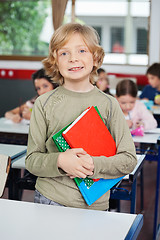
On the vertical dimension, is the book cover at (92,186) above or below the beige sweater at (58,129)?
below

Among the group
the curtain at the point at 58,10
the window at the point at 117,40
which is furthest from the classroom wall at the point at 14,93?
the curtain at the point at 58,10

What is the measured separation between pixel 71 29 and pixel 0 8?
595 cm

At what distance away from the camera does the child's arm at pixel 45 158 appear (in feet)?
4.29

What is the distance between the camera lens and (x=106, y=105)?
1448 millimetres

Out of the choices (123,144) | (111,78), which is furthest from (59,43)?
(111,78)

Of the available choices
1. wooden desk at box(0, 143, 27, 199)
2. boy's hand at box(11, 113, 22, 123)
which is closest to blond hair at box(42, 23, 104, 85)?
wooden desk at box(0, 143, 27, 199)

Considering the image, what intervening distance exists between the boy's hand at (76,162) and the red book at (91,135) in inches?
1.4

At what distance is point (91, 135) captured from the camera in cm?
138

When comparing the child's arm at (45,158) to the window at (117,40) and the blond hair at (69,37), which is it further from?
the window at (117,40)

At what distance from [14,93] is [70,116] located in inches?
215

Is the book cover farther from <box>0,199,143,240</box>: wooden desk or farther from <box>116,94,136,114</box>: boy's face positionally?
<box>116,94,136,114</box>: boy's face

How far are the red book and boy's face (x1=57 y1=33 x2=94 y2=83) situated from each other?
5.6 inches

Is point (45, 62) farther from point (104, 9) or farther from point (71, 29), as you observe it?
point (104, 9)

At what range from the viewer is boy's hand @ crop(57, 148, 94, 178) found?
130cm
